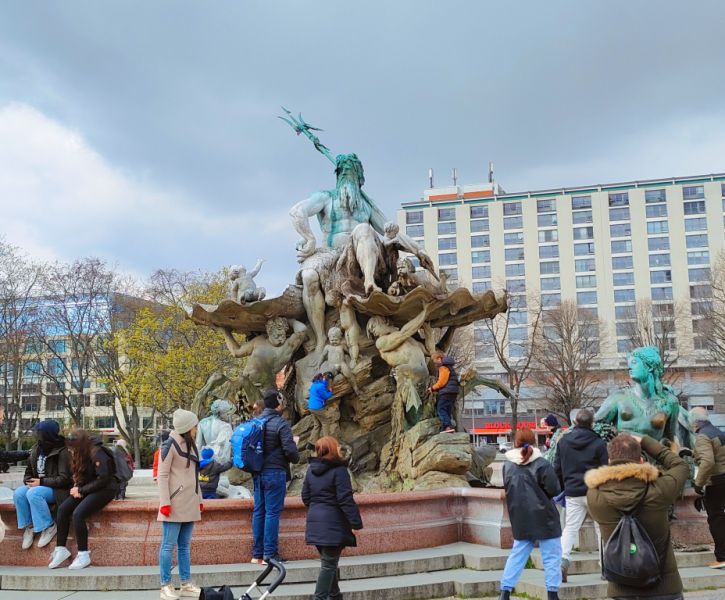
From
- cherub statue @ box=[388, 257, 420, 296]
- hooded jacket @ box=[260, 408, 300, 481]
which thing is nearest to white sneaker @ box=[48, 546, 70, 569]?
hooded jacket @ box=[260, 408, 300, 481]

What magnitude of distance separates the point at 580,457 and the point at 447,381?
14.7 ft

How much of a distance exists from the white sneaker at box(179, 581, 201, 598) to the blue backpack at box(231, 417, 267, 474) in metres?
1.07

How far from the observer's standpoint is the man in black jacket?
6730mm

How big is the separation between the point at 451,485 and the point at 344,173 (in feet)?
19.7

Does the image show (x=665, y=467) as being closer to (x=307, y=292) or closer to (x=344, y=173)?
(x=307, y=292)

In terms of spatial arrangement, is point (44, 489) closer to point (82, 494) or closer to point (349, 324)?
point (82, 494)

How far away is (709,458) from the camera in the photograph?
24.1 feet

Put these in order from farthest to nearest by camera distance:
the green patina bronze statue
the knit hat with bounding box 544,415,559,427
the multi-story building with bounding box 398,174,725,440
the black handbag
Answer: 1. the multi-story building with bounding box 398,174,725,440
2. the knit hat with bounding box 544,415,559,427
3. the green patina bronze statue
4. the black handbag

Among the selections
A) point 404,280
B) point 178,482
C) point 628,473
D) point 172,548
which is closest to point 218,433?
point 178,482

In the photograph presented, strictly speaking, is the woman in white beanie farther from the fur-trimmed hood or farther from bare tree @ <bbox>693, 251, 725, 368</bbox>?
bare tree @ <bbox>693, 251, 725, 368</bbox>

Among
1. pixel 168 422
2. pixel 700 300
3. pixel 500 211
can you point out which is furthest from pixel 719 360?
pixel 500 211

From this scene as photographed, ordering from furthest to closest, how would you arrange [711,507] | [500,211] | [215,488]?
[500,211]
[215,488]
[711,507]

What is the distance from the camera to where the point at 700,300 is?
50.5m

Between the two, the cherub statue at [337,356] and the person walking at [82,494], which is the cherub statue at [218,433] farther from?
the cherub statue at [337,356]
